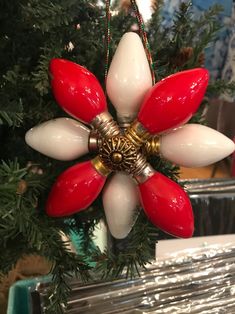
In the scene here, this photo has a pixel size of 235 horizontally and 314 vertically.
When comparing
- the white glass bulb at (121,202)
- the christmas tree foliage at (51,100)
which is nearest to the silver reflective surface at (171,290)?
the christmas tree foliage at (51,100)

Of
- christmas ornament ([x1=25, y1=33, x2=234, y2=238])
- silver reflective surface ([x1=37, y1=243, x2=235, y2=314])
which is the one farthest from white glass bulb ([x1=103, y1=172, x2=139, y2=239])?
silver reflective surface ([x1=37, y1=243, x2=235, y2=314])

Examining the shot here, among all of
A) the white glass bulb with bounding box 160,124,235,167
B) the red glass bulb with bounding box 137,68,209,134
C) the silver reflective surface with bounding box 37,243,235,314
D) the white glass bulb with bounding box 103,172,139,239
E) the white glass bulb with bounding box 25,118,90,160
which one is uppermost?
the red glass bulb with bounding box 137,68,209,134

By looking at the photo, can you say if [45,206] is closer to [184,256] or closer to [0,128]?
[0,128]

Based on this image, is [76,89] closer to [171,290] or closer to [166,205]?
[166,205]

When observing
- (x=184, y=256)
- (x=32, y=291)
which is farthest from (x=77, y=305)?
(x=184, y=256)

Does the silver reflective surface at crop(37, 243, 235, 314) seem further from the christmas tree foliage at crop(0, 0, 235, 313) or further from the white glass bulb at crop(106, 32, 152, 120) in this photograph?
the white glass bulb at crop(106, 32, 152, 120)

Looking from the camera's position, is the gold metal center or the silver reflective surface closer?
the gold metal center

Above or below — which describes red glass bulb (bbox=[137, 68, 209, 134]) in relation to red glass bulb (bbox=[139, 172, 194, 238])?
above
